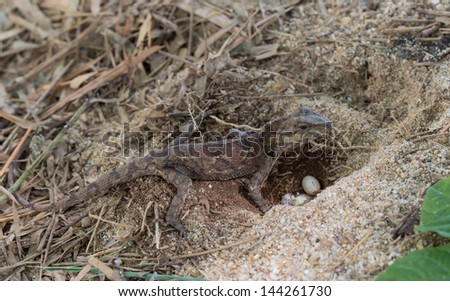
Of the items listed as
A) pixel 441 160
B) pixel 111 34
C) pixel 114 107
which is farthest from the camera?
pixel 111 34

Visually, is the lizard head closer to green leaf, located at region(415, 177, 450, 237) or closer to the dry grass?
the dry grass

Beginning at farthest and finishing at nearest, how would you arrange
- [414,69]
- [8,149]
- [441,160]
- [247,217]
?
[8,149] < [414,69] < [247,217] < [441,160]

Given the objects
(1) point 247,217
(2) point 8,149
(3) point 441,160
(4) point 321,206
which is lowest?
(2) point 8,149

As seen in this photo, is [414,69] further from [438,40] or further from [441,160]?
[441,160]

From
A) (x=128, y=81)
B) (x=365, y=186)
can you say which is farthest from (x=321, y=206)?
(x=128, y=81)

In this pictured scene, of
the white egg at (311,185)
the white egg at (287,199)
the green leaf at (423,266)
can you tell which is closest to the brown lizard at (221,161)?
the white egg at (287,199)

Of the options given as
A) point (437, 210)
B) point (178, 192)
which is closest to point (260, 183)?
point (178, 192)

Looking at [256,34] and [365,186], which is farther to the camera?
[256,34]
